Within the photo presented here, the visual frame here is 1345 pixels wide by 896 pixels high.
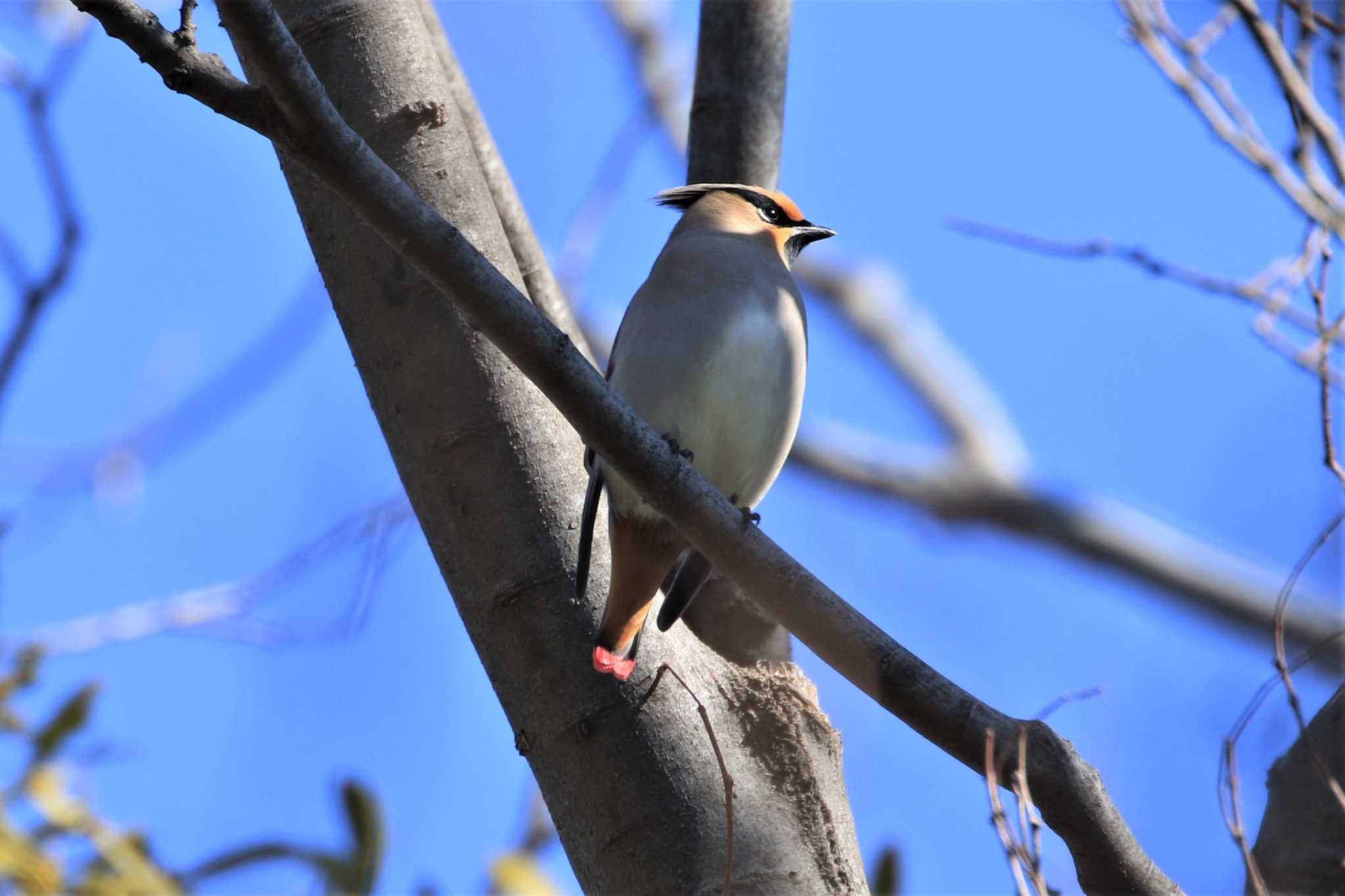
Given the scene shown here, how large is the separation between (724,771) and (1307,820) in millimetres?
937

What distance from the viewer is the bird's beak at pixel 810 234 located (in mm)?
4352

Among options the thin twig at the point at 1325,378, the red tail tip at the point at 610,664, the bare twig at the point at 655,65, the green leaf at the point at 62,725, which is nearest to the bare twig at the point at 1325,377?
the thin twig at the point at 1325,378

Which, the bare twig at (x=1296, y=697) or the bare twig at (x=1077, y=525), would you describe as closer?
the bare twig at (x=1296, y=697)

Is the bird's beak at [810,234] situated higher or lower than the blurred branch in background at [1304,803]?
higher

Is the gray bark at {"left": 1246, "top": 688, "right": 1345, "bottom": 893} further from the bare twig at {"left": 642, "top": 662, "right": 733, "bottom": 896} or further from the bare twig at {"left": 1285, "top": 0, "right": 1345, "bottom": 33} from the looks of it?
the bare twig at {"left": 1285, "top": 0, "right": 1345, "bottom": 33}

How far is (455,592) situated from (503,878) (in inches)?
33.7

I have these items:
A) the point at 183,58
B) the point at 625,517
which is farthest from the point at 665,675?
the point at 183,58

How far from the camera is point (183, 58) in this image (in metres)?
1.85

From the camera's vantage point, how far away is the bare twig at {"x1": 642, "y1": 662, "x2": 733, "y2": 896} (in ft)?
7.40

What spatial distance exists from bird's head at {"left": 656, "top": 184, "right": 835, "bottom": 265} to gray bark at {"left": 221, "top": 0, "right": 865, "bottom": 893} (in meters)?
1.24

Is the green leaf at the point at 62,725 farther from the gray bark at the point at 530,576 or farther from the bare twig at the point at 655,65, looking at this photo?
the bare twig at the point at 655,65

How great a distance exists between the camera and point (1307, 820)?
2.29 metres

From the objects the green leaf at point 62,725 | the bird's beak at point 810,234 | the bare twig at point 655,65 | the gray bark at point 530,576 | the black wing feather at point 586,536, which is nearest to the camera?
the gray bark at point 530,576

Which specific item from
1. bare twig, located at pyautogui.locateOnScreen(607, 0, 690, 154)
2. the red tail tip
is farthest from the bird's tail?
bare twig, located at pyautogui.locateOnScreen(607, 0, 690, 154)
